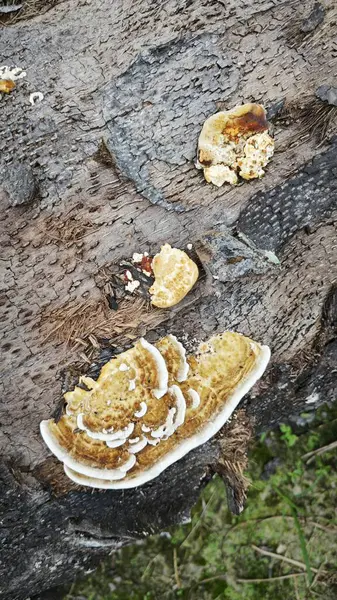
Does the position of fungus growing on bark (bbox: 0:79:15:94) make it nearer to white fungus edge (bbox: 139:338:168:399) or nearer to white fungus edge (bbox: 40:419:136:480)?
white fungus edge (bbox: 139:338:168:399)

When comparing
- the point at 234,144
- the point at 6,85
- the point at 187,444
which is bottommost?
the point at 187,444

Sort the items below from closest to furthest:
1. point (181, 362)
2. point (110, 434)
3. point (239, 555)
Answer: point (110, 434)
point (181, 362)
point (239, 555)

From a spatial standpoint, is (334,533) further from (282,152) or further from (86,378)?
(282,152)

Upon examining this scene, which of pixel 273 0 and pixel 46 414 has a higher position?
pixel 273 0

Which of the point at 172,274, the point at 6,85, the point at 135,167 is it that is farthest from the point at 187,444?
the point at 6,85

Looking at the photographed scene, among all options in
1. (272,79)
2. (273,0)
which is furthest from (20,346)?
(273,0)

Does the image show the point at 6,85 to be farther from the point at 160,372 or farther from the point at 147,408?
the point at 147,408

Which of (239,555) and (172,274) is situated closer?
(172,274)
